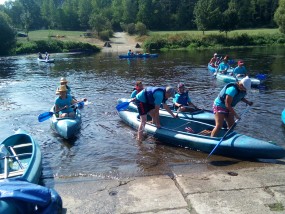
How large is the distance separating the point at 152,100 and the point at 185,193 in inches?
138

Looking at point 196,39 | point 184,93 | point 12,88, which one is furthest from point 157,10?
point 184,93

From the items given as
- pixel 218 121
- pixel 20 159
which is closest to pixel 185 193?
pixel 218 121

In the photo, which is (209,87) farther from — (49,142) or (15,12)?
(15,12)

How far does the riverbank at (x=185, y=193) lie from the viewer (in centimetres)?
570

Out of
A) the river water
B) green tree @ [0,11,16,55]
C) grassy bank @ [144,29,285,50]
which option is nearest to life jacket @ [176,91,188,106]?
the river water

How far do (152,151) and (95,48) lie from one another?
43.1 meters

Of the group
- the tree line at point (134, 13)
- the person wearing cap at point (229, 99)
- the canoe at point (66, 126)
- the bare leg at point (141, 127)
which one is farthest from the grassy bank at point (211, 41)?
the person wearing cap at point (229, 99)

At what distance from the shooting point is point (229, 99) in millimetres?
8062

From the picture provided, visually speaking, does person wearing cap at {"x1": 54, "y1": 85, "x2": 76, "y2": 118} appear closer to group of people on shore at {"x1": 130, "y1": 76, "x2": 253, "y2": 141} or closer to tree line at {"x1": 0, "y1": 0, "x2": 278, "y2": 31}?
group of people on shore at {"x1": 130, "y1": 76, "x2": 253, "y2": 141}

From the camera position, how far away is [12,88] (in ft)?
66.9

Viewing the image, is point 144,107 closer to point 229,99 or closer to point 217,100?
point 217,100

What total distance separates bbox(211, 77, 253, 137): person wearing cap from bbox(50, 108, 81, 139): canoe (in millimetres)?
4175

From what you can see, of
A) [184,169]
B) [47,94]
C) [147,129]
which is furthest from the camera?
[47,94]

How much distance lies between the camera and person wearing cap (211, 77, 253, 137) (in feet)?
26.2
